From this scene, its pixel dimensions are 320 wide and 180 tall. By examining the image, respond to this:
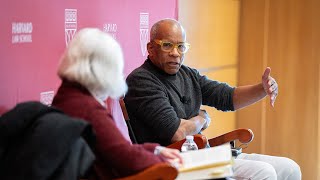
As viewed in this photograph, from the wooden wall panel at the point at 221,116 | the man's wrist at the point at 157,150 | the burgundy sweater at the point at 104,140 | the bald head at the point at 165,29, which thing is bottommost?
the wooden wall panel at the point at 221,116

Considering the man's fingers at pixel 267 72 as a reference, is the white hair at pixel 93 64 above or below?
above

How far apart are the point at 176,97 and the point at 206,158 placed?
894 mm

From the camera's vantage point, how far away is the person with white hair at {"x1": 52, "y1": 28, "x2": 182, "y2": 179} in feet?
5.78

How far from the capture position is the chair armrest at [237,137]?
2775 mm

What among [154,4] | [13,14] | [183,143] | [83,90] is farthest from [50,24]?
[154,4]

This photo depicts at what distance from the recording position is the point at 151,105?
2615 mm

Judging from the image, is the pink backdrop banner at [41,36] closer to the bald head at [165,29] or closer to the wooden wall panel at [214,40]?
the bald head at [165,29]

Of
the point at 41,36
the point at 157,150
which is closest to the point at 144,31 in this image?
the point at 41,36

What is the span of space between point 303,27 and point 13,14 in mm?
2766

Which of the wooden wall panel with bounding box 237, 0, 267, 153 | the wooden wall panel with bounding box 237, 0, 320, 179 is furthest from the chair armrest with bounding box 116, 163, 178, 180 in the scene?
→ the wooden wall panel with bounding box 237, 0, 267, 153

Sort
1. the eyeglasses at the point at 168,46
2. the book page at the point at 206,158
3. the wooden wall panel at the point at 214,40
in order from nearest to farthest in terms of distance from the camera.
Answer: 1. the book page at the point at 206,158
2. the eyeglasses at the point at 168,46
3. the wooden wall panel at the point at 214,40

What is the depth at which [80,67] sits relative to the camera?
5.85ft

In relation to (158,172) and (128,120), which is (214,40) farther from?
(158,172)

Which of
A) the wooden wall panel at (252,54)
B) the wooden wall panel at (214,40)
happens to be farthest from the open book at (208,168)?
the wooden wall panel at (252,54)
